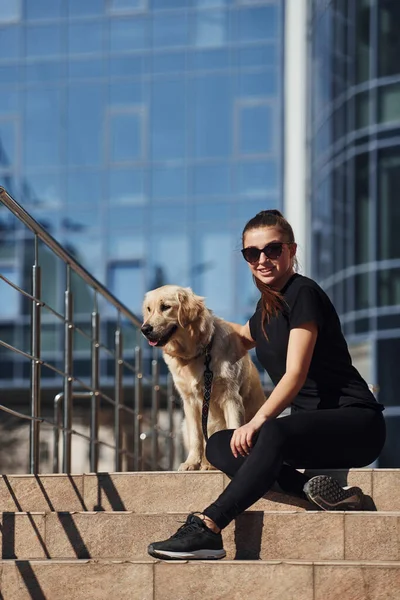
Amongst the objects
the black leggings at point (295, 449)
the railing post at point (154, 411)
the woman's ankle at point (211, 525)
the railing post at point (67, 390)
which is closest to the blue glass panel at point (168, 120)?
the railing post at point (154, 411)

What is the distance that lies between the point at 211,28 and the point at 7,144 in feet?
14.8

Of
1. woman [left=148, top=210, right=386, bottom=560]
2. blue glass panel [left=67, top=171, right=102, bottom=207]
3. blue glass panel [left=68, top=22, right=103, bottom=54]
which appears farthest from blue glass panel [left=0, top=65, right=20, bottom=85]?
woman [left=148, top=210, right=386, bottom=560]

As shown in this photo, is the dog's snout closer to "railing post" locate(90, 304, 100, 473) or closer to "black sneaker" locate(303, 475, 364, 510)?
"railing post" locate(90, 304, 100, 473)

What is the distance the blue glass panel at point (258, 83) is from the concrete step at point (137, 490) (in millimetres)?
18613

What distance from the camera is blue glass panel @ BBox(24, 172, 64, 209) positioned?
25172mm

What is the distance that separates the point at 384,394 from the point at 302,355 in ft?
43.5

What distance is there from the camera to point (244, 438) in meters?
5.57

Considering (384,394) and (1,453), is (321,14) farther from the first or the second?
(1,453)

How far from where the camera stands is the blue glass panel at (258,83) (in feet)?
80.0

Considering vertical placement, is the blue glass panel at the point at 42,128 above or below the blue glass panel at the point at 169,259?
above

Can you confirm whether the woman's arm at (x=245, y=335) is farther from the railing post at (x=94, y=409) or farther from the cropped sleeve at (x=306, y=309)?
the railing post at (x=94, y=409)

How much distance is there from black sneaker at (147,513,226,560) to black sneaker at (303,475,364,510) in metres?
0.54

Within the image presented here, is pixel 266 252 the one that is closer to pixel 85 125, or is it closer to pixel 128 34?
pixel 85 125

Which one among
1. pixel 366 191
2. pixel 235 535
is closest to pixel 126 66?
pixel 366 191
